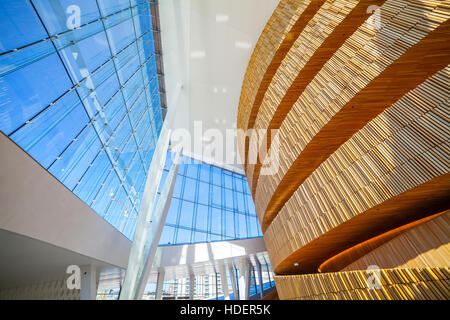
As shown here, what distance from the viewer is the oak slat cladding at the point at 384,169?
3.60m

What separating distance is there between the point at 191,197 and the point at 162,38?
1168cm

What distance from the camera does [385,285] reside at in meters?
3.75

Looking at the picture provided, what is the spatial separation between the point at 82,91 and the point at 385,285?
26.7 ft

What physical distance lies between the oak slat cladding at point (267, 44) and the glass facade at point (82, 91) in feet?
17.1

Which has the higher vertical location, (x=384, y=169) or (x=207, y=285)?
(x=207, y=285)

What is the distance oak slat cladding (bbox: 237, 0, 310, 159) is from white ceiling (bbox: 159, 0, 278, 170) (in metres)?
1.11

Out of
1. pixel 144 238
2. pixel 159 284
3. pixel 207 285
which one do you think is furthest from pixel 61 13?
pixel 207 285

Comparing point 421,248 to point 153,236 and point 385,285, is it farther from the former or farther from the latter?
point 153,236

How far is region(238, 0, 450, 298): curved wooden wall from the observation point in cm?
379

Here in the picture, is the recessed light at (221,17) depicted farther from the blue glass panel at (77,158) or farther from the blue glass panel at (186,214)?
the blue glass panel at (186,214)

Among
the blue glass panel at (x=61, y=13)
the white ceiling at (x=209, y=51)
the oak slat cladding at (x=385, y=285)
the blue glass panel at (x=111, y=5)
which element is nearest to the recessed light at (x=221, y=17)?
the white ceiling at (x=209, y=51)

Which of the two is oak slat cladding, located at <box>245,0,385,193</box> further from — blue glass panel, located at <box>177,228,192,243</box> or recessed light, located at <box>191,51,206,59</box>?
blue glass panel, located at <box>177,228,192,243</box>

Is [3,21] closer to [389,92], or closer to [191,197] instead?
[389,92]

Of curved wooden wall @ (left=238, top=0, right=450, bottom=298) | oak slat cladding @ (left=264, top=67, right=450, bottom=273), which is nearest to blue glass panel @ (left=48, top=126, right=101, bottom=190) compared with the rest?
curved wooden wall @ (left=238, top=0, right=450, bottom=298)
